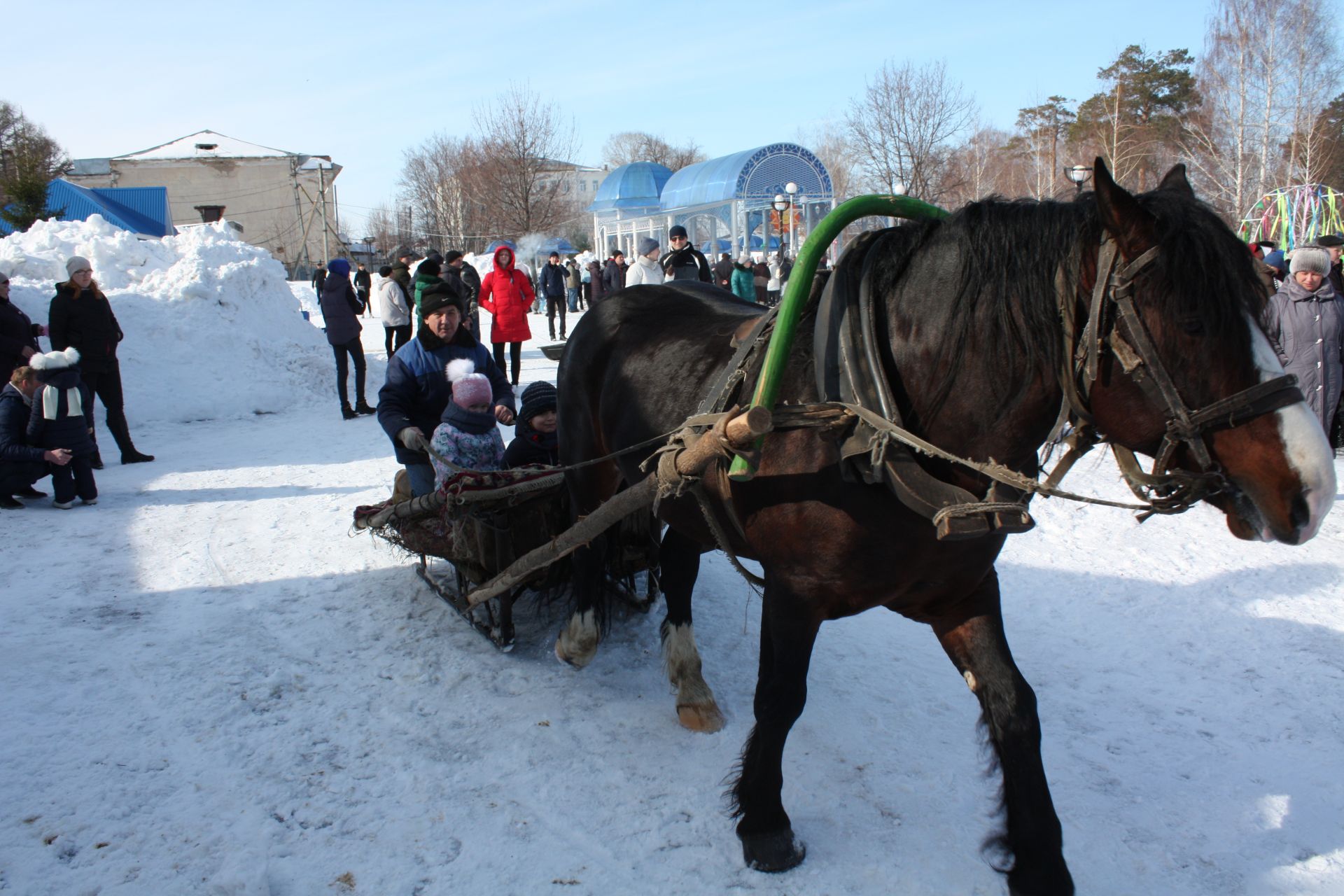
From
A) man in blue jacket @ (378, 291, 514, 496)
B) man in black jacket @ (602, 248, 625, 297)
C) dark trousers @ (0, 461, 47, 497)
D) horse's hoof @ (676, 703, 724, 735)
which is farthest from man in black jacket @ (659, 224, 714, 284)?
man in black jacket @ (602, 248, 625, 297)

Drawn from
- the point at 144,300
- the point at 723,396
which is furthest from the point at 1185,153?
the point at 723,396

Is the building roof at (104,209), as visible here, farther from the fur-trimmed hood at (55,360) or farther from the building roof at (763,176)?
the fur-trimmed hood at (55,360)

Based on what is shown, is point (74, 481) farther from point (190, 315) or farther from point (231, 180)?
point (231, 180)

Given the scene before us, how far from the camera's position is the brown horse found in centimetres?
179

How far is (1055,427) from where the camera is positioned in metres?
2.02

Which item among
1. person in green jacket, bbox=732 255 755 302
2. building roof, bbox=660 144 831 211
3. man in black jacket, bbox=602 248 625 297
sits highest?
building roof, bbox=660 144 831 211

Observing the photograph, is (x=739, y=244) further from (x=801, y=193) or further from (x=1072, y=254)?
(x=1072, y=254)

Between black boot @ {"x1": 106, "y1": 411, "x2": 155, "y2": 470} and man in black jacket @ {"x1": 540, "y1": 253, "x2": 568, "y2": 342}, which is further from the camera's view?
man in black jacket @ {"x1": 540, "y1": 253, "x2": 568, "y2": 342}

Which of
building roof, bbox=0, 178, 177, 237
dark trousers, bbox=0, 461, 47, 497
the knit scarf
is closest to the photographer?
dark trousers, bbox=0, 461, 47, 497

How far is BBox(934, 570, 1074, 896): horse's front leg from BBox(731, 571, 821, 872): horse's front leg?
0.44m

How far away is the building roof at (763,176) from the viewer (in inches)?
1102

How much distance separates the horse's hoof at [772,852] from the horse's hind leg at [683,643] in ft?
2.66

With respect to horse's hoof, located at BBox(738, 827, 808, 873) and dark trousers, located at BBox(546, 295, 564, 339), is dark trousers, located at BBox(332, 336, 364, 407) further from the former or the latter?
horse's hoof, located at BBox(738, 827, 808, 873)

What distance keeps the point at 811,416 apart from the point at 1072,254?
2.31 ft
